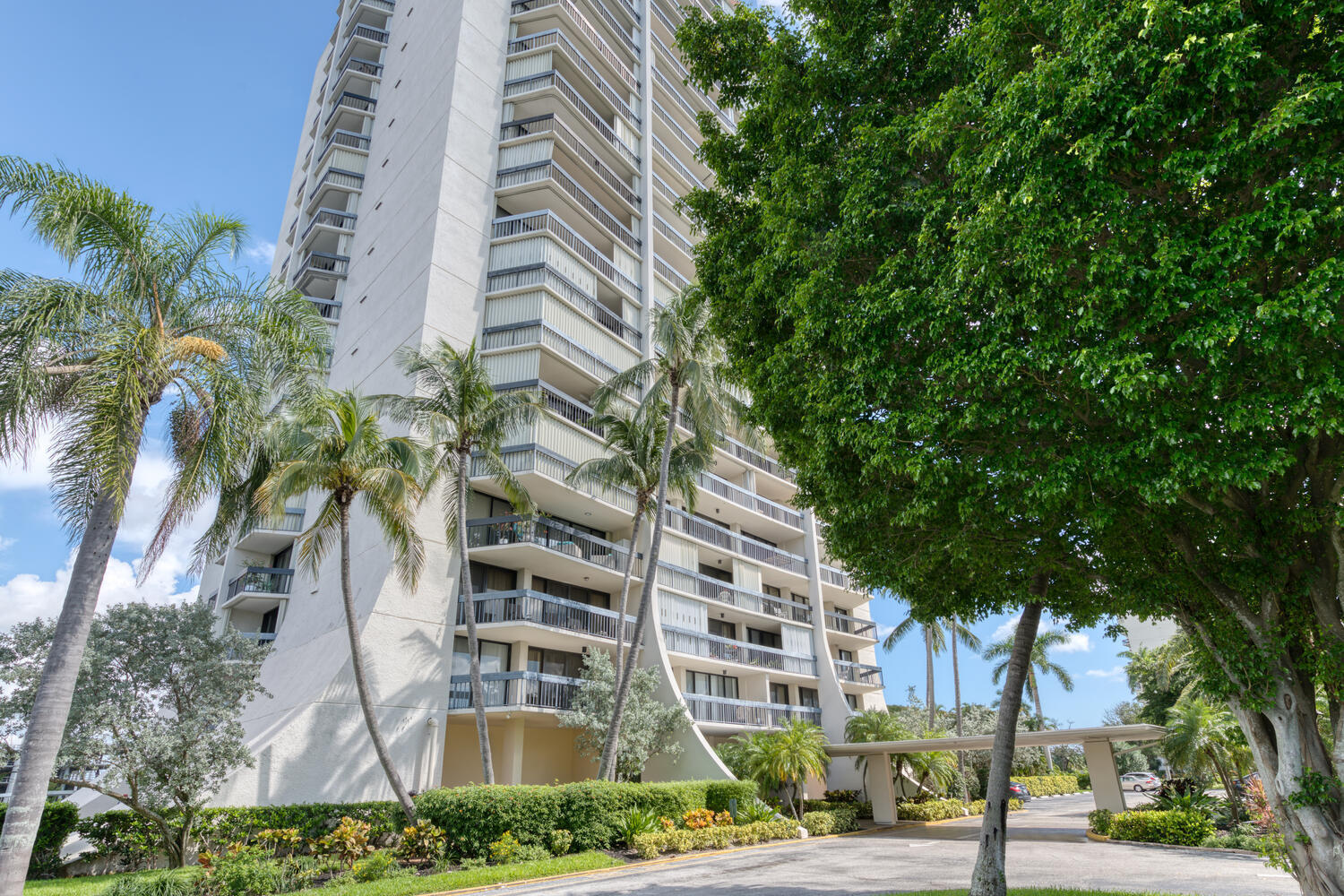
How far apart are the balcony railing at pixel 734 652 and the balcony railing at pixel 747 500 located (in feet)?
21.4

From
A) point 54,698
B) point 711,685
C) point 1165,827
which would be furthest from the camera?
point 711,685

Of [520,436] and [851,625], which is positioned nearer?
[520,436]

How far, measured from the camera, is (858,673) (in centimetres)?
4228

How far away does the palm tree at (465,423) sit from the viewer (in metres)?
21.8

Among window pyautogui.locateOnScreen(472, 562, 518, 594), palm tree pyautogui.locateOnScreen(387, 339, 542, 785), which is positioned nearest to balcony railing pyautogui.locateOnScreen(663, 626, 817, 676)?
window pyautogui.locateOnScreen(472, 562, 518, 594)

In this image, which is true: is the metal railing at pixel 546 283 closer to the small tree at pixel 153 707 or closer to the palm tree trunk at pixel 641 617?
the palm tree trunk at pixel 641 617

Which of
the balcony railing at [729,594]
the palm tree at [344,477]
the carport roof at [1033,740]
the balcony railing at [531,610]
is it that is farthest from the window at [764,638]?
the palm tree at [344,477]

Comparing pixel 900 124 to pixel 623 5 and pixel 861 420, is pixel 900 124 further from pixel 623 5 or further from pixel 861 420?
pixel 623 5

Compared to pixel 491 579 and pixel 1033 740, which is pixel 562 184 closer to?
pixel 491 579

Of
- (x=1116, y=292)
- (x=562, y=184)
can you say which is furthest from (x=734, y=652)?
(x=1116, y=292)

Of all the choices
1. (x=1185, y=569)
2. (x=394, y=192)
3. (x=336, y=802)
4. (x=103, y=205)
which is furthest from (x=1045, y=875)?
(x=394, y=192)

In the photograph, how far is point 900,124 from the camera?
31.6ft

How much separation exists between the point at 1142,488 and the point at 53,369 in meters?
14.5

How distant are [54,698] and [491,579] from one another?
16573 millimetres
